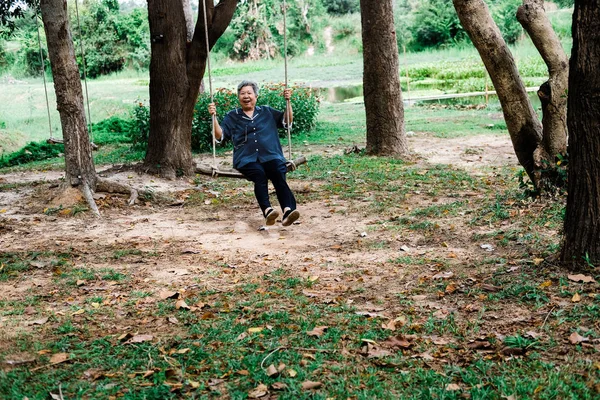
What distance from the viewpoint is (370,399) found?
3145mm

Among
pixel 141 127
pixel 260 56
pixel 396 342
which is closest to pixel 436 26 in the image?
pixel 260 56

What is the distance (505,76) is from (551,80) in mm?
419

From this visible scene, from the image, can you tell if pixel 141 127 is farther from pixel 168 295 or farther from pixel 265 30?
pixel 265 30

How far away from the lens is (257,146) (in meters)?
6.66

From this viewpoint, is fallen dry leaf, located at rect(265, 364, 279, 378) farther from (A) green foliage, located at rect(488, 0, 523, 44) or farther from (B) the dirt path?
(A) green foliage, located at rect(488, 0, 523, 44)

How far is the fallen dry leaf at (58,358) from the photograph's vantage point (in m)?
3.64

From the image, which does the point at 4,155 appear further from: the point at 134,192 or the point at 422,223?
the point at 422,223

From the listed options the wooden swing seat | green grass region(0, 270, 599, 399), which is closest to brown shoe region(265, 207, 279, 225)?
the wooden swing seat

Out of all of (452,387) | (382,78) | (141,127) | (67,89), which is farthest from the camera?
(141,127)

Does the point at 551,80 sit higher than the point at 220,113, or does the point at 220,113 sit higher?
the point at 551,80

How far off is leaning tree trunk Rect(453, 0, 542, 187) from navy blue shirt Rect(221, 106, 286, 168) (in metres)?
2.11

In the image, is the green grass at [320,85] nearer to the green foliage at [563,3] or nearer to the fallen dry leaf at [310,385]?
the green foliage at [563,3]

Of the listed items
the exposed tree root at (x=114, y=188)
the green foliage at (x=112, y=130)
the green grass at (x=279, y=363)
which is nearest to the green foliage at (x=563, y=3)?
the green foliage at (x=112, y=130)

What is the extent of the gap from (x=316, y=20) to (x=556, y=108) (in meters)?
43.7
